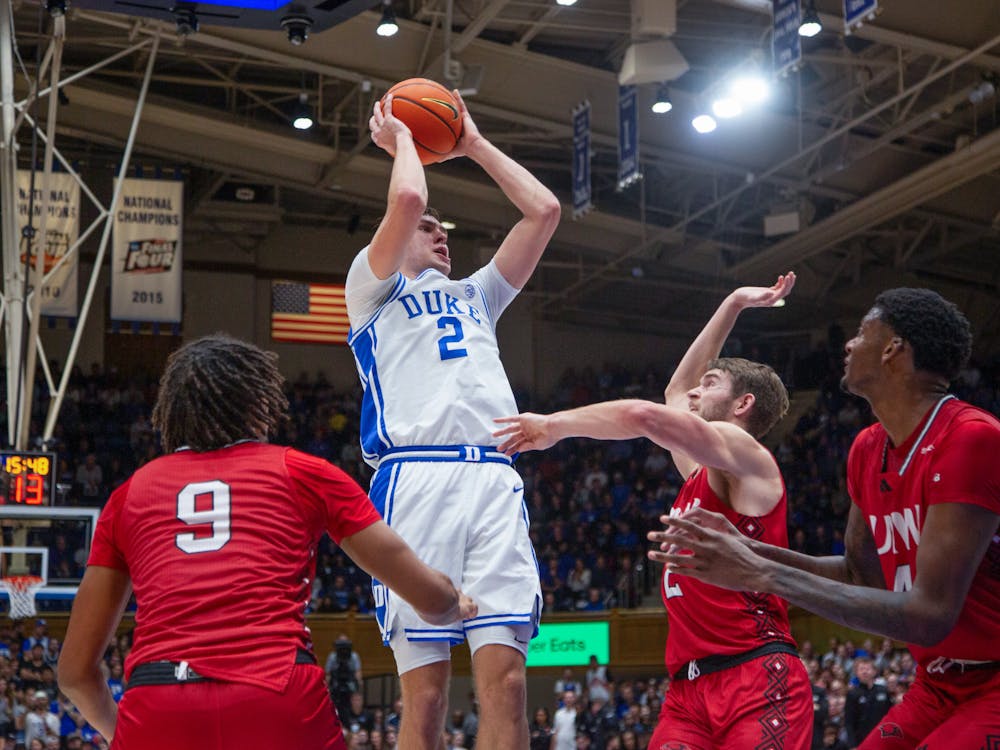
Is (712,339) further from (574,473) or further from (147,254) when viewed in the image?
(574,473)

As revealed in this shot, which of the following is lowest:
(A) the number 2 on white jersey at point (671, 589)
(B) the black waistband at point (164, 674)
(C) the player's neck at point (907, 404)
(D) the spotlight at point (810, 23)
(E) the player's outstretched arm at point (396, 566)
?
(B) the black waistband at point (164, 674)

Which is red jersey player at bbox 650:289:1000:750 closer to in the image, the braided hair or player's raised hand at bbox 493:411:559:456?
player's raised hand at bbox 493:411:559:456

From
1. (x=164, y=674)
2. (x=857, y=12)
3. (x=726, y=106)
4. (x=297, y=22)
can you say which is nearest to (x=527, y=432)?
(x=164, y=674)

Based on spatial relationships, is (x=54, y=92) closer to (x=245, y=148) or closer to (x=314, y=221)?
(x=245, y=148)

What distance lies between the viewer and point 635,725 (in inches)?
682

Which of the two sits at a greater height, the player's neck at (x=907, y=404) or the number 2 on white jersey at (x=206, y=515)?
the player's neck at (x=907, y=404)

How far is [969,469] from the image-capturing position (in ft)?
11.3

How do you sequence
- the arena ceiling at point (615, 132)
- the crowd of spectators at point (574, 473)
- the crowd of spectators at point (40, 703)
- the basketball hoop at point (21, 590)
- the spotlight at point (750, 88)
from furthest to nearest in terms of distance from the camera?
the crowd of spectators at point (574, 473), the arena ceiling at point (615, 132), the spotlight at point (750, 88), the crowd of spectators at point (40, 703), the basketball hoop at point (21, 590)

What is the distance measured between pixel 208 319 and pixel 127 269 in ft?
26.2

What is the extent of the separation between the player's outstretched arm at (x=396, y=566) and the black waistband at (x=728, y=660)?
166cm

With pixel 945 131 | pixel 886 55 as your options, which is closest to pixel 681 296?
pixel 945 131

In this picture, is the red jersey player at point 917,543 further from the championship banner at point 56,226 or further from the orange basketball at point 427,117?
the championship banner at point 56,226

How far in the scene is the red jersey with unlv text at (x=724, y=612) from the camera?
4.80m

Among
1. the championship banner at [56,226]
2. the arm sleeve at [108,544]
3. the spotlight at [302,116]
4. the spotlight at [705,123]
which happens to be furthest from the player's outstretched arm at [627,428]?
Answer: the spotlight at [302,116]
